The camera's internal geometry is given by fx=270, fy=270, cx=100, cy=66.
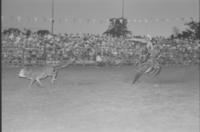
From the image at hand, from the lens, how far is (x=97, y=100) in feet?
18.7

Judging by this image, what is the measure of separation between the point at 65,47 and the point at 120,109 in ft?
25.2

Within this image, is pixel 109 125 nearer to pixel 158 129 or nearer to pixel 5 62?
pixel 158 129

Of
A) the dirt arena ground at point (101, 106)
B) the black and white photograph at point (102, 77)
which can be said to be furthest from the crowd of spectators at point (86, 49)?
the dirt arena ground at point (101, 106)

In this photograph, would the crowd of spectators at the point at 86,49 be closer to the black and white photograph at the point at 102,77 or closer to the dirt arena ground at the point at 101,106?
the black and white photograph at the point at 102,77

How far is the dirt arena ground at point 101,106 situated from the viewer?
4098 mm

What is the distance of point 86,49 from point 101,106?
731 cm

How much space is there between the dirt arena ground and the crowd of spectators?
397 centimetres

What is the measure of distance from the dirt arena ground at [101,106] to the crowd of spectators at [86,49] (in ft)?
13.0

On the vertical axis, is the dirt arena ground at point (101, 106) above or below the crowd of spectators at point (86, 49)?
below

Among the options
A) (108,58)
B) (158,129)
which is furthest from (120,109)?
(108,58)

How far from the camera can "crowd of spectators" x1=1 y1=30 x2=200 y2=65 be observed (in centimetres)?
1192

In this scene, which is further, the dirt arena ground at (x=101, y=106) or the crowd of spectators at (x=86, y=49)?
the crowd of spectators at (x=86, y=49)

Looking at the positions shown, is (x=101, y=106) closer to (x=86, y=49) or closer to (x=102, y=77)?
(x=102, y=77)

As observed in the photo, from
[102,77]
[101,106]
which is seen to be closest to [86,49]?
[102,77]
